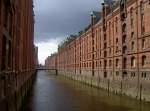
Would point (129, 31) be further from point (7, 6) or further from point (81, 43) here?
point (81, 43)

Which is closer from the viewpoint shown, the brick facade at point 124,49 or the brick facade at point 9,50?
the brick facade at point 9,50

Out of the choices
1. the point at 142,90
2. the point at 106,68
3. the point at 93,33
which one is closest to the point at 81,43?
the point at 93,33

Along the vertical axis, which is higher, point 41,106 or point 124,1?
point 124,1

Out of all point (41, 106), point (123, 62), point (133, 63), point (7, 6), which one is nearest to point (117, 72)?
point (123, 62)

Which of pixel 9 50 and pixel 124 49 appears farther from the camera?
pixel 124 49

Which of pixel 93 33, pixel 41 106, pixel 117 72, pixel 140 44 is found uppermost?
pixel 93 33

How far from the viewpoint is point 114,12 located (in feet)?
129

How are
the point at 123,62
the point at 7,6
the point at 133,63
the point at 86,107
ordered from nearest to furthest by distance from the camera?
the point at 7,6, the point at 86,107, the point at 133,63, the point at 123,62

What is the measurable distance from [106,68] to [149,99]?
18.3 metres

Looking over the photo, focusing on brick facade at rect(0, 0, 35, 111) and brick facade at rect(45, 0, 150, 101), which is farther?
brick facade at rect(45, 0, 150, 101)

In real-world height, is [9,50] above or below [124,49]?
below

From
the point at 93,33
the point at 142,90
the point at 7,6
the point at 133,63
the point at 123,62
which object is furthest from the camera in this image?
the point at 93,33

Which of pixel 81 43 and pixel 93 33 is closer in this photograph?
pixel 93 33

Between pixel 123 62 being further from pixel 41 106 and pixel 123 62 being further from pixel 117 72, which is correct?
pixel 41 106
